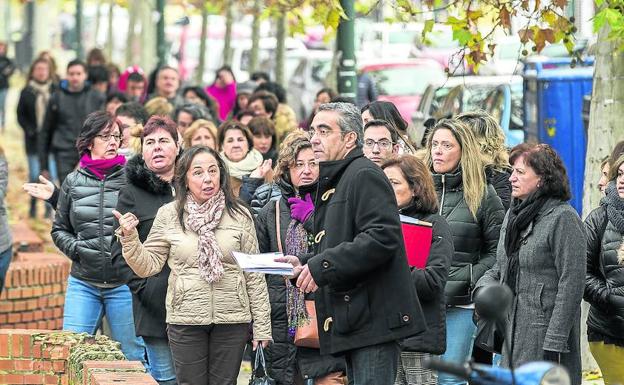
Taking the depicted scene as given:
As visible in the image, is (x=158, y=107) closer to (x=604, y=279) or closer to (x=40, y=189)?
(x=40, y=189)

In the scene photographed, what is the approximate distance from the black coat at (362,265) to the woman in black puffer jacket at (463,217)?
199 centimetres

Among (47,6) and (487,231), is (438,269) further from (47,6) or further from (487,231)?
(47,6)

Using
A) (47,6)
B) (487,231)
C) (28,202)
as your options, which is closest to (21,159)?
(28,202)

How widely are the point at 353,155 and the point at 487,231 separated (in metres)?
2.18

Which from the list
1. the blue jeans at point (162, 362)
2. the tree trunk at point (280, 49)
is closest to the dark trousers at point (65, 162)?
the tree trunk at point (280, 49)

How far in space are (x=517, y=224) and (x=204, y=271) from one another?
172 centimetres

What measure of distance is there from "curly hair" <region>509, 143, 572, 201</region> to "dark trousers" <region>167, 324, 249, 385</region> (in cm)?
185

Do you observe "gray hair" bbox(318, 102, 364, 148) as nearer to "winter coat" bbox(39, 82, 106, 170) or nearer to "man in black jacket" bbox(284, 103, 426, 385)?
"man in black jacket" bbox(284, 103, 426, 385)

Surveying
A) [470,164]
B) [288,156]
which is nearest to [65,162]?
[288,156]

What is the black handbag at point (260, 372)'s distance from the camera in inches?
350

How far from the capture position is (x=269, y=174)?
36.8 feet

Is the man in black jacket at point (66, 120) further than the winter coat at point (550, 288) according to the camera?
Yes

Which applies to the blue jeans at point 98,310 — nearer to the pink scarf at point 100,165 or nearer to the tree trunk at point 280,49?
the pink scarf at point 100,165

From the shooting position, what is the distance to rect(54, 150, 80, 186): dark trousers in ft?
60.4
